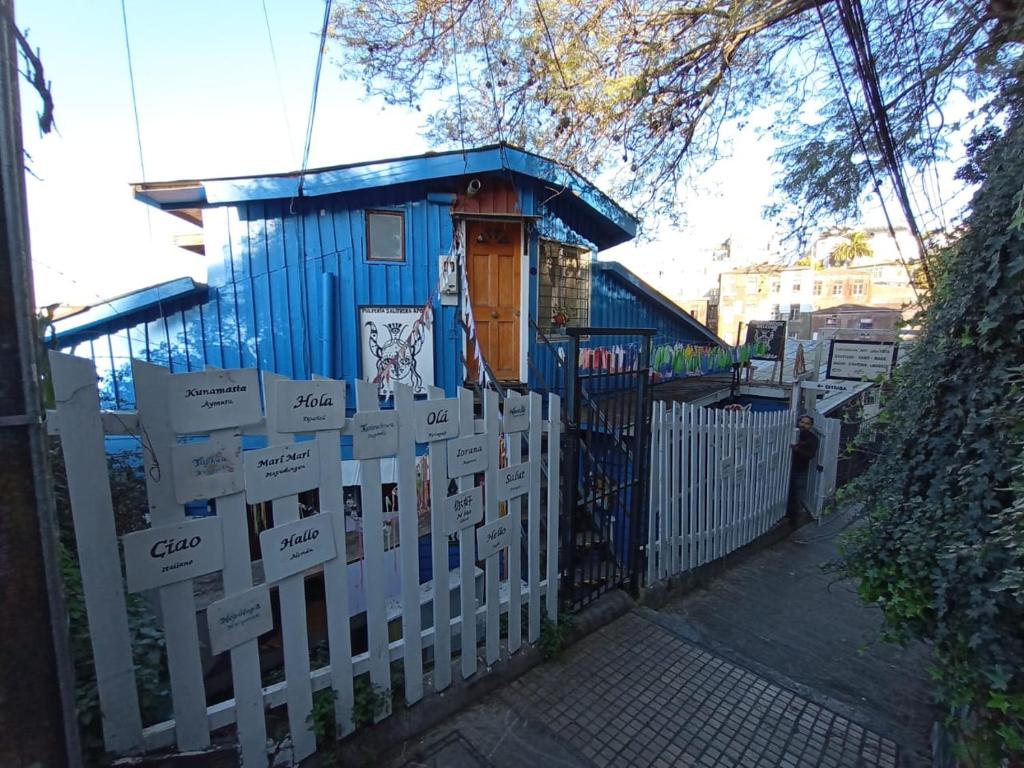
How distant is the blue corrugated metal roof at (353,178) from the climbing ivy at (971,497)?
17.3ft

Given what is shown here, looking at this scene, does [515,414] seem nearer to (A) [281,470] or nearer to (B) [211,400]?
(A) [281,470]

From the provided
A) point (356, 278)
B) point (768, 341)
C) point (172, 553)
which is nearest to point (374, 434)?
point (172, 553)

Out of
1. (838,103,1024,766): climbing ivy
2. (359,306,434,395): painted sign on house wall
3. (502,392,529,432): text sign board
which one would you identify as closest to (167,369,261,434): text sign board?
(502,392,529,432): text sign board

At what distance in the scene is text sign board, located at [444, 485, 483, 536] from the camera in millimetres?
2533

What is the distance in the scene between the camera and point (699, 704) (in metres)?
2.77

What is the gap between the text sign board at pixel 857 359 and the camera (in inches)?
290

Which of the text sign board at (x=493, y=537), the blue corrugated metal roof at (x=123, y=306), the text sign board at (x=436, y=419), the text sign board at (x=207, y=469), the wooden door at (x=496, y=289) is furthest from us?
the wooden door at (x=496, y=289)

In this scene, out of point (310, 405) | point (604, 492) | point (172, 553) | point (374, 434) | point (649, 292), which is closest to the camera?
point (172, 553)

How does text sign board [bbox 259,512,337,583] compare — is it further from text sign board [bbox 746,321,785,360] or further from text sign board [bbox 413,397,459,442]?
text sign board [bbox 746,321,785,360]

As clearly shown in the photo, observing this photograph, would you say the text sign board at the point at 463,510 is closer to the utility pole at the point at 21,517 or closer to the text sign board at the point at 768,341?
the utility pole at the point at 21,517

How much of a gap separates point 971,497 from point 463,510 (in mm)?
2169

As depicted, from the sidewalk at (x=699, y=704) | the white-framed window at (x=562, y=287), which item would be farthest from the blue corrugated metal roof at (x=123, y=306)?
the sidewalk at (x=699, y=704)

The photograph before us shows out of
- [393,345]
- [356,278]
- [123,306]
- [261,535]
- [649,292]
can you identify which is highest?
[649,292]

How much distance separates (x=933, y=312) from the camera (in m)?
2.12
